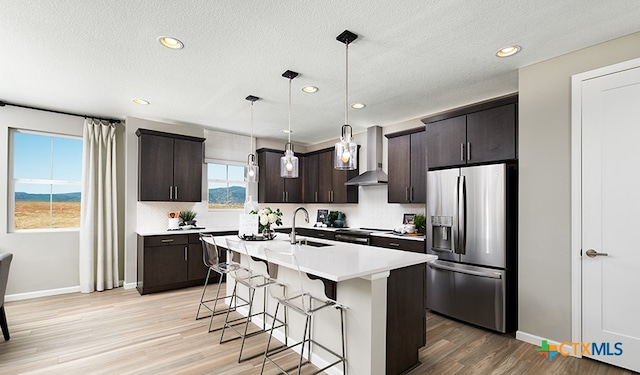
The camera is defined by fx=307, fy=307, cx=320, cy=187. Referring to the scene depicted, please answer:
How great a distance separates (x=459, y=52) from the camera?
273 centimetres

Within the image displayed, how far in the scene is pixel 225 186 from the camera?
235 inches

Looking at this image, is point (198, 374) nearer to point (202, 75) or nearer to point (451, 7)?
point (202, 75)

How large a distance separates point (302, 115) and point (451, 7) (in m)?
2.87

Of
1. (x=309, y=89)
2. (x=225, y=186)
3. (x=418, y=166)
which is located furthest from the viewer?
(x=225, y=186)

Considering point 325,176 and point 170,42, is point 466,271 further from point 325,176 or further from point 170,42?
point 170,42

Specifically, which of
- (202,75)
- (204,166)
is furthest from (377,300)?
(204,166)

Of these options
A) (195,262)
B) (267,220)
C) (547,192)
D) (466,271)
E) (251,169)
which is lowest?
(195,262)

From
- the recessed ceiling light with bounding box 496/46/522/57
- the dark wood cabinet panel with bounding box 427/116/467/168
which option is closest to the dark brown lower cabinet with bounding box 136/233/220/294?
the dark wood cabinet panel with bounding box 427/116/467/168

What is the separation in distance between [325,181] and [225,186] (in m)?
1.96

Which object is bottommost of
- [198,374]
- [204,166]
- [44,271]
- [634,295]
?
[198,374]

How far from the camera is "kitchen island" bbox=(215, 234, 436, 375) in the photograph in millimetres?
2139

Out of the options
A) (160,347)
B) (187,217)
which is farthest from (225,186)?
(160,347)

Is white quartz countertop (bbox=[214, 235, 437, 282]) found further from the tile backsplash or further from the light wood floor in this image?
the tile backsplash

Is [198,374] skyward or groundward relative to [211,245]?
groundward
